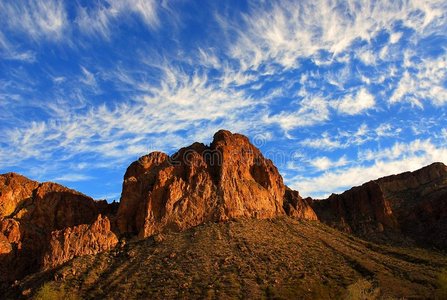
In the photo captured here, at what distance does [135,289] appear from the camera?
79125mm

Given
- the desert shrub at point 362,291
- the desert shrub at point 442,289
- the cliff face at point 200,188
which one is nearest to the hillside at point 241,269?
the desert shrub at point 362,291

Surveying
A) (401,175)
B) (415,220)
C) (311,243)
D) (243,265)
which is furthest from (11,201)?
(401,175)

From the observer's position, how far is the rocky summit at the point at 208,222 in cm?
8956

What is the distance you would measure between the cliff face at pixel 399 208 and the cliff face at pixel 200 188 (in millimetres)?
17080

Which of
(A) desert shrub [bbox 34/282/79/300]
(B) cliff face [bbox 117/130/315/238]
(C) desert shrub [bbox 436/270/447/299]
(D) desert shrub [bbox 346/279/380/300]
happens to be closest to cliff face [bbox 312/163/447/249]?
(B) cliff face [bbox 117/130/315/238]

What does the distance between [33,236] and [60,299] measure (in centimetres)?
3566

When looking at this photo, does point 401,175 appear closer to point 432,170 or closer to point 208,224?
point 432,170

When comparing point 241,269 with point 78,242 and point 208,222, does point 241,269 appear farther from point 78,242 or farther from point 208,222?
point 78,242

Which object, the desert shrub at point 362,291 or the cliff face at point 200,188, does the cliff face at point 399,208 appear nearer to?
the cliff face at point 200,188

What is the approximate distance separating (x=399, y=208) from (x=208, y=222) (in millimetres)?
72297

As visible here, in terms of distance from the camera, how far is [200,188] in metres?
114

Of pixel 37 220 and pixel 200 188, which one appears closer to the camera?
pixel 200 188

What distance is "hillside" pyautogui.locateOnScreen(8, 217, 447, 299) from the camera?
7662 centimetres

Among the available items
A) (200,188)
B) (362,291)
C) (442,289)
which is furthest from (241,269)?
(442,289)
